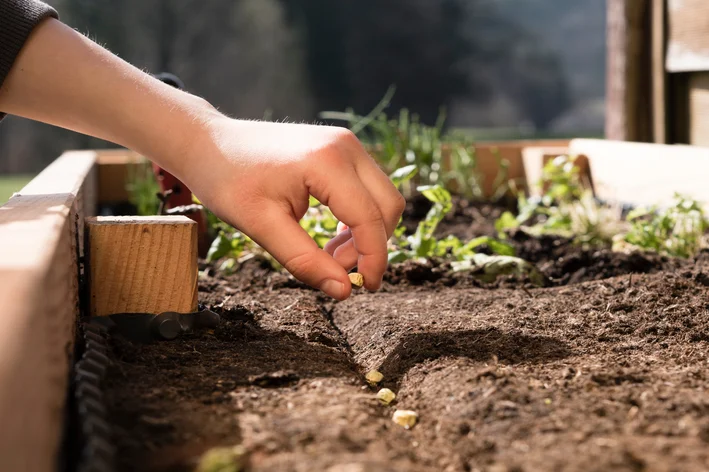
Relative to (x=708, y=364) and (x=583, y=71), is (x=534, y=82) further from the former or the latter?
(x=708, y=364)

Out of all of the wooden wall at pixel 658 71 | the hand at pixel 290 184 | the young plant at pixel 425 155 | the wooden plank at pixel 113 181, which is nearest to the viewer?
the hand at pixel 290 184

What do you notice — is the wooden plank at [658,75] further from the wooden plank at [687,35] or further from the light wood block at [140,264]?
the light wood block at [140,264]

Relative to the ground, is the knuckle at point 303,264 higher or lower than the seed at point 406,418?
higher

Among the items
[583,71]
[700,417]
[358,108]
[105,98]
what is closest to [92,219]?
[105,98]

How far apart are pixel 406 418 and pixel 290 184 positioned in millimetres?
358

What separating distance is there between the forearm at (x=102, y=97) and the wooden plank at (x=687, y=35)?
92.2 inches

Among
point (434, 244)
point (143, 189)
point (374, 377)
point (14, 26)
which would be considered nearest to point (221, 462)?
point (374, 377)

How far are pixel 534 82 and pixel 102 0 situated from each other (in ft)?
16.0

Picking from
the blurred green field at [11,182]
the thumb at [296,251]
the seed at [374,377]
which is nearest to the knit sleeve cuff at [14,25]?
the thumb at [296,251]

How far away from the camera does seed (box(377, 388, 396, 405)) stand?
92 centimetres

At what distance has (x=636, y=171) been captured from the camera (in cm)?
265

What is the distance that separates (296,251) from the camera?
3.37ft

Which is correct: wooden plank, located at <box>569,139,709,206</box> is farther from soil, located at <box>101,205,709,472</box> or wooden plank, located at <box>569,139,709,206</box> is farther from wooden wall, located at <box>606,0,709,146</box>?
soil, located at <box>101,205,709,472</box>

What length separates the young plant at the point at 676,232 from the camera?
6.12 feet
